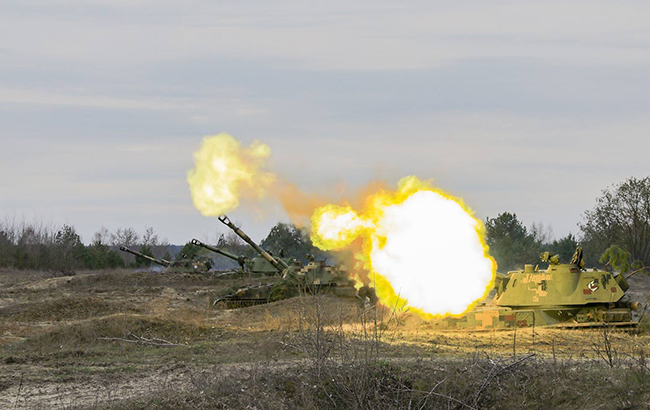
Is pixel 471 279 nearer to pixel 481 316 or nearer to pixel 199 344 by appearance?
pixel 481 316

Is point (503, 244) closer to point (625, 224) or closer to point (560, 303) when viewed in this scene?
point (625, 224)

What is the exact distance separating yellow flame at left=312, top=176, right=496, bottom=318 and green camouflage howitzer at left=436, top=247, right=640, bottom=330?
99 cm

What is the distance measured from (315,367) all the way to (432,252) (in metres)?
11.6

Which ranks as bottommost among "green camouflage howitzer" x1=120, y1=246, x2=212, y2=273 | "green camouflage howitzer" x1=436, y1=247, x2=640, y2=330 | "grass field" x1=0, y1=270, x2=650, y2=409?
"grass field" x1=0, y1=270, x2=650, y2=409

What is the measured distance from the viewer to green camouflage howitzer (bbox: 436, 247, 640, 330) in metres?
24.6

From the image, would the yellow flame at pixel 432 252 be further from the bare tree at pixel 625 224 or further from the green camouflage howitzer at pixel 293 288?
the bare tree at pixel 625 224

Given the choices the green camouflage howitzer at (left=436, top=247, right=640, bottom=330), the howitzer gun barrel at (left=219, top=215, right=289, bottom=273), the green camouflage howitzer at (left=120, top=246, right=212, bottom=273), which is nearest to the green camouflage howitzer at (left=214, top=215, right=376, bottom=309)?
the howitzer gun barrel at (left=219, top=215, right=289, bottom=273)

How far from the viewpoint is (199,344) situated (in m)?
22.0

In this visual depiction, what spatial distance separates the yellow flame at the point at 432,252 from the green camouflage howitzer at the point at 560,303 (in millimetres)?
987

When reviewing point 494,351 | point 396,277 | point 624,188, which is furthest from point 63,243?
point 494,351

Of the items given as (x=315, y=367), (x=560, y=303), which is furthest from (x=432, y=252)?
(x=315, y=367)

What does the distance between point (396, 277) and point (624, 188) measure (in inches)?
1819

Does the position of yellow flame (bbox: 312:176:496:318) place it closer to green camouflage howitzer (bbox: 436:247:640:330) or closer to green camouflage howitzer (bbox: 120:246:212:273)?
green camouflage howitzer (bbox: 436:247:640:330)

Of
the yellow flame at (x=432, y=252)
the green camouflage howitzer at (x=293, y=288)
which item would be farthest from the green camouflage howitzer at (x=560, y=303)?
the green camouflage howitzer at (x=293, y=288)
